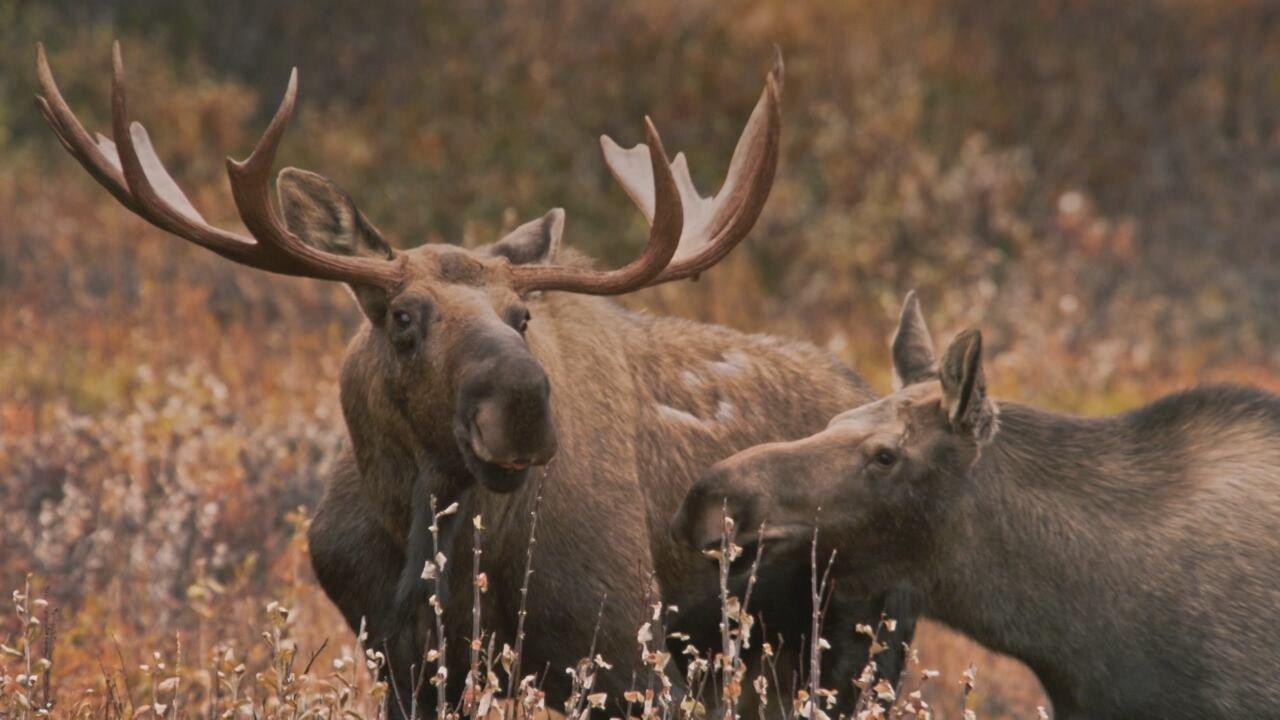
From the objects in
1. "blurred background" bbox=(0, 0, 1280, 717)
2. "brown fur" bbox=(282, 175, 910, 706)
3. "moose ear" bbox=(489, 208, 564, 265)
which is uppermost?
"blurred background" bbox=(0, 0, 1280, 717)

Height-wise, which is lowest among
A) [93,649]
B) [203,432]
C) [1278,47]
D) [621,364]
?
[93,649]

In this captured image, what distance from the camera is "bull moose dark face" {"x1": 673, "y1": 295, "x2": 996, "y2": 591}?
17.5 feet

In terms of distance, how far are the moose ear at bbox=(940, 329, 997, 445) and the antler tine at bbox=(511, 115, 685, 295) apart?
85cm

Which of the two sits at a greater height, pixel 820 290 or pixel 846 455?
pixel 820 290

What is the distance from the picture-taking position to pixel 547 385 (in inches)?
188

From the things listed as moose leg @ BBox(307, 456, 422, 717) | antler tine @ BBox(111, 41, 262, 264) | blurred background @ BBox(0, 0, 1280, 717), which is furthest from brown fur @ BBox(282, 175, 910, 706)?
blurred background @ BBox(0, 0, 1280, 717)

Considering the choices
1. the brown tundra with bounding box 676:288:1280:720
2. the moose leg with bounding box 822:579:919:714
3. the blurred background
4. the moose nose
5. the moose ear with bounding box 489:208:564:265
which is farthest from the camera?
the blurred background

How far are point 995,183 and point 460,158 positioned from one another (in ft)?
15.0

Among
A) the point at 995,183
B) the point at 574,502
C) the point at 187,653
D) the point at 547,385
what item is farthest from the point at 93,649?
the point at 995,183

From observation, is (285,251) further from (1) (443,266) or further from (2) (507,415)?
(2) (507,415)

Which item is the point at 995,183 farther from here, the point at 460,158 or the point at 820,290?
the point at 460,158

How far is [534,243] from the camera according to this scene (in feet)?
18.9

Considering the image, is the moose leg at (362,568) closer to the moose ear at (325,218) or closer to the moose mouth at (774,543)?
the moose ear at (325,218)

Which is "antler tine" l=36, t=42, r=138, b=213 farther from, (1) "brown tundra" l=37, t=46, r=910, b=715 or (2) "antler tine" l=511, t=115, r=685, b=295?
(2) "antler tine" l=511, t=115, r=685, b=295
